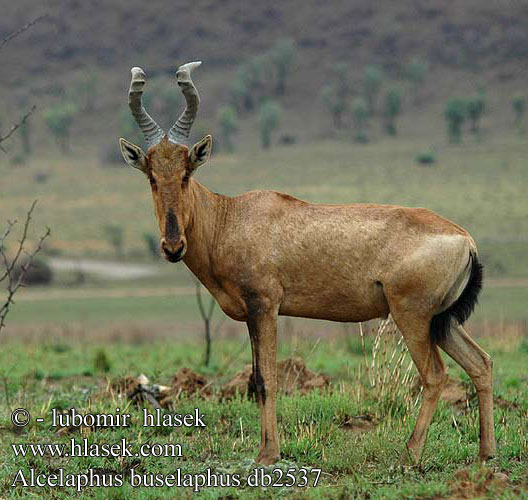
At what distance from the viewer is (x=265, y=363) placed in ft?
26.8

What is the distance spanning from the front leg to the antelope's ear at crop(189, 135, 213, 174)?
124cm

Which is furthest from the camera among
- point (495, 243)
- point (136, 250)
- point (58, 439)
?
point (136, 250)

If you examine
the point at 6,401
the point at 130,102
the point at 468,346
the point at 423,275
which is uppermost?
the point at 130,102

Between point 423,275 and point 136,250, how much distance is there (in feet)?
159

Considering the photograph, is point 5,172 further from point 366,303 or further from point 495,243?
point 366,303

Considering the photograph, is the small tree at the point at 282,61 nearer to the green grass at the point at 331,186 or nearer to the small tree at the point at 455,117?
the green grass at the point at 331,186

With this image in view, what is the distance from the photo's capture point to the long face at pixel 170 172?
25.8ft

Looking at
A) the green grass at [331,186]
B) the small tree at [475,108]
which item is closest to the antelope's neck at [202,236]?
the green grass at [331,186]

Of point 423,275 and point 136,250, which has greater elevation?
point 423,275

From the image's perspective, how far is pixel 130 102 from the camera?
8.00 meters

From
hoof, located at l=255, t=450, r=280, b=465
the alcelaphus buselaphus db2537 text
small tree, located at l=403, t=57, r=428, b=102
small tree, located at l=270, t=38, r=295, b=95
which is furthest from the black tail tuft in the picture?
small tree, located at l=270, t=38, r=295, b=95

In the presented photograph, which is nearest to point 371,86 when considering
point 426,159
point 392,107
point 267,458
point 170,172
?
point 392,107

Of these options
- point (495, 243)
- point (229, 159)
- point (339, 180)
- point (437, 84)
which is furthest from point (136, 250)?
point (437, 84)

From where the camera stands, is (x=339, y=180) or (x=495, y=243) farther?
(x=339, y=180)
